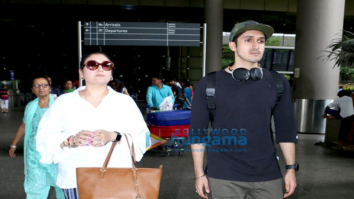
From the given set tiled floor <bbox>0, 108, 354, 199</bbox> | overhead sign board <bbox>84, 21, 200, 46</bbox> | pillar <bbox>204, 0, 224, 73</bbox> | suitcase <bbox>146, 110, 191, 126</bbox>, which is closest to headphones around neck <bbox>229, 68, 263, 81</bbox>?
tiled floor <bbox>0, 108, 354, 199</bbox>

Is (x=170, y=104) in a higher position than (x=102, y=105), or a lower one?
lower

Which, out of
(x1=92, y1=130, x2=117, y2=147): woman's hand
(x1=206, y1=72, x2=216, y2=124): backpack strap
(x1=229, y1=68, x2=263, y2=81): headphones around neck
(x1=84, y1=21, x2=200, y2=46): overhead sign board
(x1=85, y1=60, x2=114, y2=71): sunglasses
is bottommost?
(x1=92, y1=130, x2=117, y2=147): woman's hand

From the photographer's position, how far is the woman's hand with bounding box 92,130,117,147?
6.81ft

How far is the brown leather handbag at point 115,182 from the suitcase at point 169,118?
4.78 m

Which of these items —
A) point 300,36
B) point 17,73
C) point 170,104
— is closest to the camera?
point 170,104

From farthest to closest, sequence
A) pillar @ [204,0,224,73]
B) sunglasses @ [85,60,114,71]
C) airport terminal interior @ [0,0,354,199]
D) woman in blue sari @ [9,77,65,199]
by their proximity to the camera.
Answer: pillar @ [204,0,224,73] → airport terminal interior @ [0,0,354,199] → woman in blue sari @ [9,77,65,199] → sunglasses @ [85,60,114,71]

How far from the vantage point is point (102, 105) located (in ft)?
7.49

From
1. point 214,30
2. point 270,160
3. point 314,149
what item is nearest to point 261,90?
point 270,160

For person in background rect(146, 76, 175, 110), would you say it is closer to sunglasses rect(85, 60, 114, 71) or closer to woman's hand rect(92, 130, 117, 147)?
sunglasses rect(85, 60, 114, 71)

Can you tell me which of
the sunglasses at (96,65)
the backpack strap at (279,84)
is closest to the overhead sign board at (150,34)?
the sunglasses at (96,65)

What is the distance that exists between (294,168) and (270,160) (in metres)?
0.24

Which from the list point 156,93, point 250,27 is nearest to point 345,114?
point 156,93

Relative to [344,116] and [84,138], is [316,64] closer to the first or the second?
[344,116]

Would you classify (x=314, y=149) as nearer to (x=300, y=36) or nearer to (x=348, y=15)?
(x=300, y=36)
